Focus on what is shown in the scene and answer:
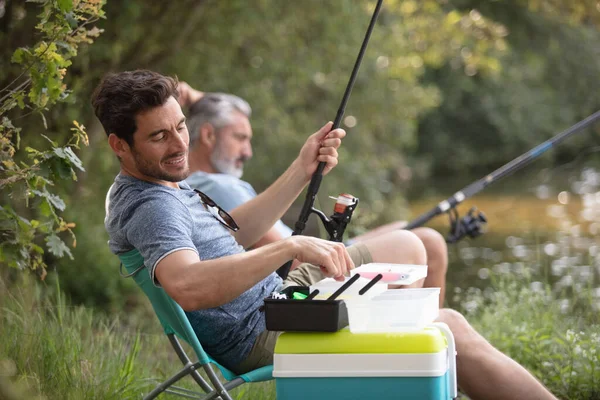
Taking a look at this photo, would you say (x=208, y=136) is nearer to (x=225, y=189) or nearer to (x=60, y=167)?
(x=225, y=189)

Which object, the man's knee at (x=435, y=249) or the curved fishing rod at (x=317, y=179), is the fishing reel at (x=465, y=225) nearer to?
the man's knee at (x=435, y=249)

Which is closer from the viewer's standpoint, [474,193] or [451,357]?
[451,357]

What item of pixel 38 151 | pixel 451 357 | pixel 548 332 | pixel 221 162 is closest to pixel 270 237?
pixel 221 162

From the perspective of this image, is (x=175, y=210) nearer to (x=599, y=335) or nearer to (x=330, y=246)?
(x=330, y=246)

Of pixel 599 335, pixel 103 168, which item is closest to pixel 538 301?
pixel 599 335

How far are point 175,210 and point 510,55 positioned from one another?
84.8ft

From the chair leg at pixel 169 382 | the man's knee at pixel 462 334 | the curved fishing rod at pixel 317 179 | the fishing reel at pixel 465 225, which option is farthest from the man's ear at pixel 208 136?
the man's knee at pixel 462 334

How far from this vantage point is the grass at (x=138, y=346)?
2795 millimetres

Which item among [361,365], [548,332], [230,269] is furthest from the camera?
[548,332]

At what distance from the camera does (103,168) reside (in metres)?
7.42

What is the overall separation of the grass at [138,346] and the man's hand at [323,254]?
0.77 meters

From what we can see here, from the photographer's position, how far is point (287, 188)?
2.75 metres

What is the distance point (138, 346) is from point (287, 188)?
0.95m

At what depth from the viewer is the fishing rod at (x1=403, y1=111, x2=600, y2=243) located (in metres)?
3.49
